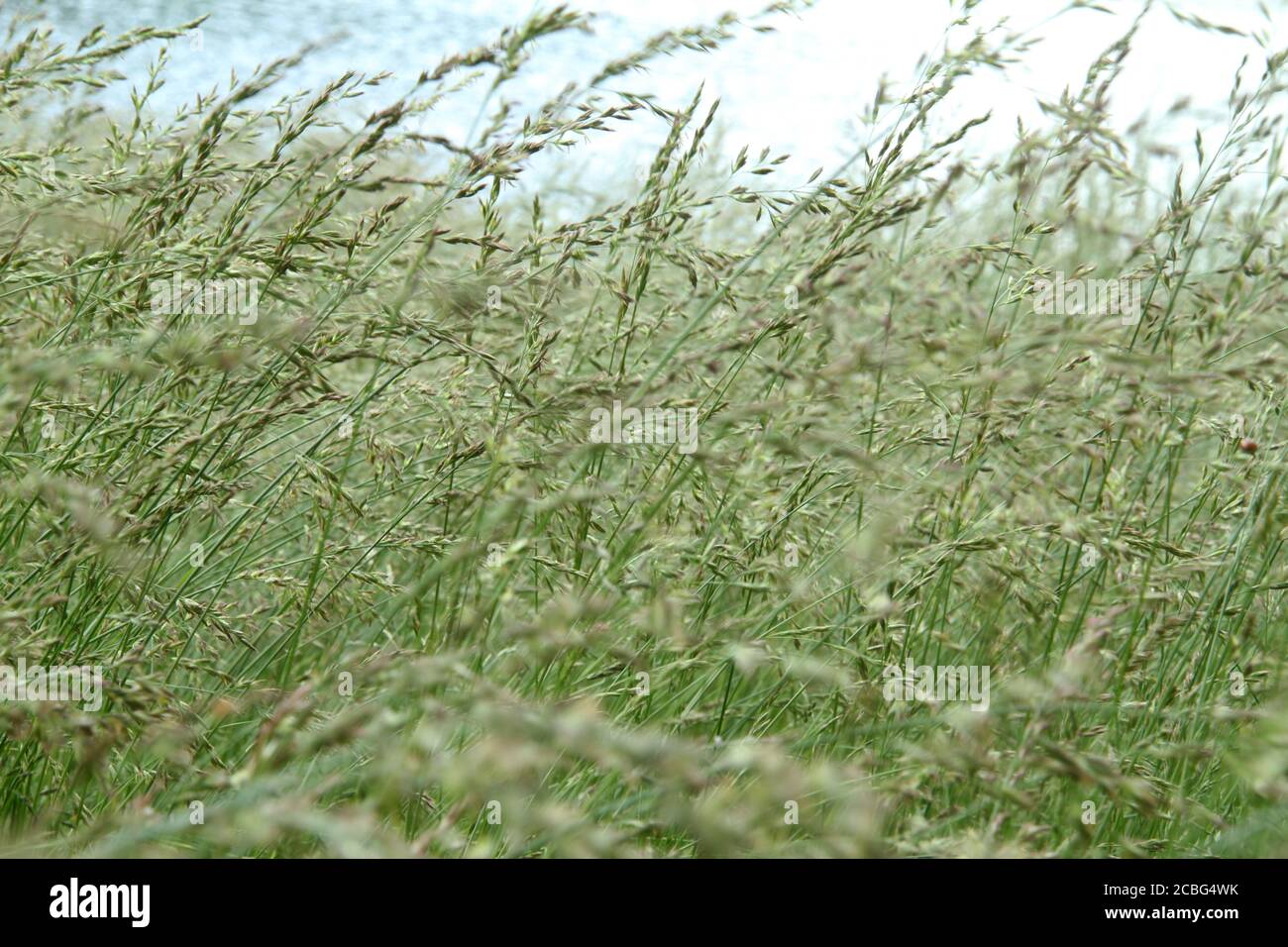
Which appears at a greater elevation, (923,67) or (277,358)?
(923,67)

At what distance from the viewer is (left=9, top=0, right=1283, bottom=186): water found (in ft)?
36.0

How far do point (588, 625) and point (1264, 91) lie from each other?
1784mm

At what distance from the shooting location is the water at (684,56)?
1098 centimetres

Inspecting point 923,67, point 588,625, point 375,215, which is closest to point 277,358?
point 375,215

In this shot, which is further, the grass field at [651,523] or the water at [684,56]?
the water at [684,56]

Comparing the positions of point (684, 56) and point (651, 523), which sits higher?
point (684, 56)

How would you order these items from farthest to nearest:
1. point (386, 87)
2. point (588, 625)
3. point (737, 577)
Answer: point (386, 87), point (737, 577), point (588, 625)

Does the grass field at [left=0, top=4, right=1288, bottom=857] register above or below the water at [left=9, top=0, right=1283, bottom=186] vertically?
below

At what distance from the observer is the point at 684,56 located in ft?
48.4

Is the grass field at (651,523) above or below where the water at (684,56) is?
below

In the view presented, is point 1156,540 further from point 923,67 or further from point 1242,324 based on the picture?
point 923,67

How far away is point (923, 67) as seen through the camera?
2533mm

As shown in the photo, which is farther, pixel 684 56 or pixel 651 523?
pixel 684 56

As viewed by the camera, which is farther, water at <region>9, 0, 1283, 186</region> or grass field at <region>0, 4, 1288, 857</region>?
water at <region>9, 0, 1283, 186</region>
